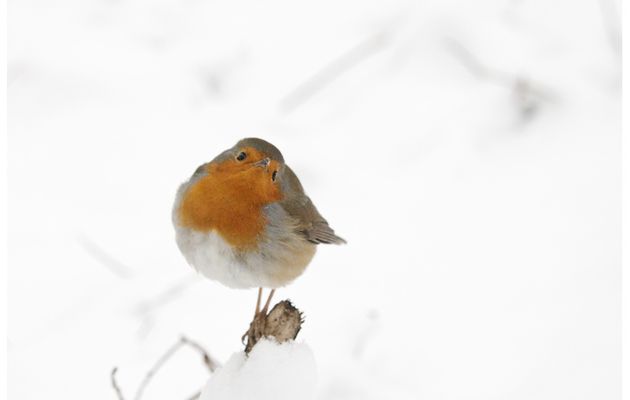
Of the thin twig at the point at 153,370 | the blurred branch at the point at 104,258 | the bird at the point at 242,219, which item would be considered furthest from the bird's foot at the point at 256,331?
the blurred branch at the point at 104,258

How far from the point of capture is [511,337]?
4.65m

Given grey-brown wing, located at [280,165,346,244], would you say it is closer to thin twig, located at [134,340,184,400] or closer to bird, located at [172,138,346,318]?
bird, located at [172,138,346,318]

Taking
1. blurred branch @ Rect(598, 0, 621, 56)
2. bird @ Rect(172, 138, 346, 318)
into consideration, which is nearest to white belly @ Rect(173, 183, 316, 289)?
bird @ Rect(172, 138, 346, 318)

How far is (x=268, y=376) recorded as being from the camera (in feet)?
8.25

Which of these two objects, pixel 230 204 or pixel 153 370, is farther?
pixel 153 370

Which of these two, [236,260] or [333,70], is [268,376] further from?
[333,70]

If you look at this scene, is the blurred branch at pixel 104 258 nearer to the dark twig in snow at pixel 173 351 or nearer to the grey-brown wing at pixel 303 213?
the dark twig in snow at pixel 173 351

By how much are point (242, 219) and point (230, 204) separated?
7cm

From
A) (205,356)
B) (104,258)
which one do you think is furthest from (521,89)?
(205,356)

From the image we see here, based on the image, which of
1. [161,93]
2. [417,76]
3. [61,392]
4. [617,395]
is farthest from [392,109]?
[61,392]

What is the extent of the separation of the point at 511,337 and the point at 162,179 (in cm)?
239

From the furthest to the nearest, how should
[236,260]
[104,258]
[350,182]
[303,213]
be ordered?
[350,182], [104,258], [303,213], [236,260]

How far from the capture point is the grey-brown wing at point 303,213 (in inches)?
127

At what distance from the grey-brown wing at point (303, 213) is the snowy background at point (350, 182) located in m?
1.16
